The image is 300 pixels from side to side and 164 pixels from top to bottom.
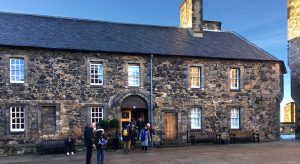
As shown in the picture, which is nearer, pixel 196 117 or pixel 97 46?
pixel 97 46

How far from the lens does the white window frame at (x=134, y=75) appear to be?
72.0ft

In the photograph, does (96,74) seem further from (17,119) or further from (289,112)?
(289,112)

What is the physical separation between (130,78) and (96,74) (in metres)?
2.20

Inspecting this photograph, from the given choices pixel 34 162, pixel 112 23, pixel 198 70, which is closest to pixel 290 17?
pixel 198 70

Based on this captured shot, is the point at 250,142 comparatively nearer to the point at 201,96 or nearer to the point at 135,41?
the point at 201,96

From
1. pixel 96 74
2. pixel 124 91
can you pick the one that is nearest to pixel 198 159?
pixel 124 91

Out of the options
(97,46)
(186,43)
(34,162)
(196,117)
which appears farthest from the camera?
(186,43)

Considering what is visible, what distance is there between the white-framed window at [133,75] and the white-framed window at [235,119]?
23.4 feet

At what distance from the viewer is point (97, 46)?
843 inches

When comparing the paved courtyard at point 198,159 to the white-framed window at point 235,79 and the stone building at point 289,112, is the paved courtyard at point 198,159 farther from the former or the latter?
the stone building at point 289,112

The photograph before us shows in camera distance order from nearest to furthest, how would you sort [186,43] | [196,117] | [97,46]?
[97,46] < [196,117] < [186,43]

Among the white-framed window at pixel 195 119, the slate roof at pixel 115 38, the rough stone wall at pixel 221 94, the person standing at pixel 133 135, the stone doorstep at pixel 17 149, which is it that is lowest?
the stone doorstep at pixel 17 149

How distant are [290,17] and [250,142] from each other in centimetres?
1143

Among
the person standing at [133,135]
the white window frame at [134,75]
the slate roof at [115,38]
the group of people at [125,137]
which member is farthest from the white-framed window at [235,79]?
the person standing at [133,135]
